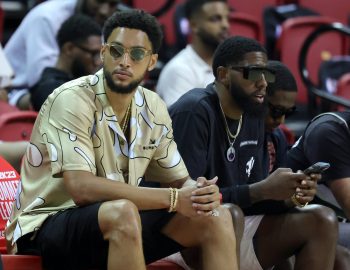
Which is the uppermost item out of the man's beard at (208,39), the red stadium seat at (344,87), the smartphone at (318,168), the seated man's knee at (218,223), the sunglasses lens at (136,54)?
the sunglasses lens at (136,54)

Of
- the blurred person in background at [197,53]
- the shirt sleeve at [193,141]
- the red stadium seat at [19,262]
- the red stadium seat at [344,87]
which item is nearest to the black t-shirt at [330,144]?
the shirt sleeve at [193,141]

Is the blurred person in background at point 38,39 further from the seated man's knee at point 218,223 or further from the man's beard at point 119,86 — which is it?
the seated man's knee at point 218,223

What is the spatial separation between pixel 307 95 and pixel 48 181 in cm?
369

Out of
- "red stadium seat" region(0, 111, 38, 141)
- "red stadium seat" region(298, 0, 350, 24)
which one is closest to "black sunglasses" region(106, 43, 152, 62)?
"red stadium seat" region(0, 111, 38, 141)

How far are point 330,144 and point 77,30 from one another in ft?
6.74

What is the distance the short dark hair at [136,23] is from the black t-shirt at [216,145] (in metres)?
0.44

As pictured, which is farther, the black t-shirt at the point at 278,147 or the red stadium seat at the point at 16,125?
the red stadium seat at the point at 16,125

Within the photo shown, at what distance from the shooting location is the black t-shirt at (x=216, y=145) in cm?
441

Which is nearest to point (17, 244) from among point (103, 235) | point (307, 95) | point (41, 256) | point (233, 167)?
point (41, 256)

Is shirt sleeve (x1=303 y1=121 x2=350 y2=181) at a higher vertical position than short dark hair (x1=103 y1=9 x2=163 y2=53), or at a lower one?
lower

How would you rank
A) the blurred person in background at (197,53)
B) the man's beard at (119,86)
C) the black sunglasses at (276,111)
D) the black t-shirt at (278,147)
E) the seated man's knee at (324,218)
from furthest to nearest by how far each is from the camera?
1. the blurred person in background at (197,53)
2. the black t-shirt at (278,147)
3. the black sunglasses at (276,111)
4. the seated man's knee at (324,218)
5. the man's beard at (119,86)

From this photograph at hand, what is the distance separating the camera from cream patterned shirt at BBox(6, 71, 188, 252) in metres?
3.88

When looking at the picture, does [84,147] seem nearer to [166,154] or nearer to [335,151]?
[166,154]

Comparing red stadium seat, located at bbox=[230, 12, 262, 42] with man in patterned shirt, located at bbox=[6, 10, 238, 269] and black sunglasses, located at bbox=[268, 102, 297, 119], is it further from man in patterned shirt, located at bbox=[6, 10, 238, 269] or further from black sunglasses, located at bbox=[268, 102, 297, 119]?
man in patterned shirt, located at bbox=[6, 10, 238, 269]
